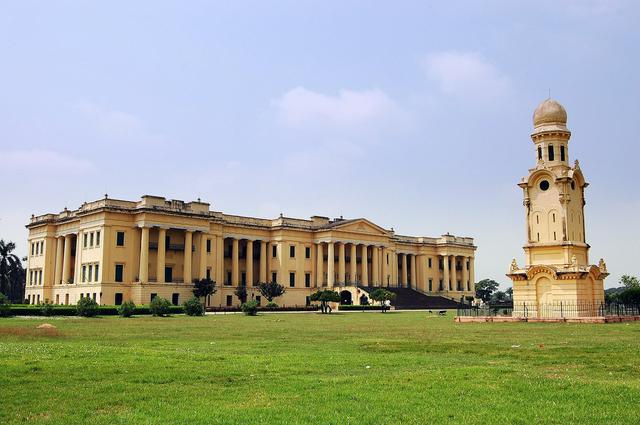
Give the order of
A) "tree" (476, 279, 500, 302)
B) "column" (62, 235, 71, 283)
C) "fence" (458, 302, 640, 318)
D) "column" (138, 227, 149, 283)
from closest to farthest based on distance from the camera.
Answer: "fence" (458, 302, 640, 318) → "column" (138, 227, 149, 283) → "column" (62, 235, 71, 283) → "tree" (476, 279, 500, 302)

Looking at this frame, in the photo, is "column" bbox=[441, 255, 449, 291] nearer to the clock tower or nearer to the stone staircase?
the stone staircase

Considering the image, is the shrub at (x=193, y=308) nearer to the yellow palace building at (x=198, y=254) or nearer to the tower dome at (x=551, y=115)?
the yellow palace building at (x=198, y=254)

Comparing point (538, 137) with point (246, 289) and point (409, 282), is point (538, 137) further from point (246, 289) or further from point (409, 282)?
point (409, 282)

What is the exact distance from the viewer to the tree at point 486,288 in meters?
135

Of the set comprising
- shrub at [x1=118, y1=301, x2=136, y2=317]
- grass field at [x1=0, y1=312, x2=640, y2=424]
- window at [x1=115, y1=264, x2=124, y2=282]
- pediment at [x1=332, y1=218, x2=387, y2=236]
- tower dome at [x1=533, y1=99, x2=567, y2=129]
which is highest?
tower dome at [x1=533, y1=99, x2=567, y2=129]

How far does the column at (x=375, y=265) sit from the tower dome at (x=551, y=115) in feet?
173

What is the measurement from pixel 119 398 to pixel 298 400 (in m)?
3.25

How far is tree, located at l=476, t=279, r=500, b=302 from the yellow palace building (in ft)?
99.3

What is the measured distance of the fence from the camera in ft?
129

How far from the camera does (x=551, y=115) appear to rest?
44125 mm

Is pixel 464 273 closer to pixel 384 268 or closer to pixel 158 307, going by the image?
pixel 384 268

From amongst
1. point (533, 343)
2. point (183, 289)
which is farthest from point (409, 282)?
point (533, 343)

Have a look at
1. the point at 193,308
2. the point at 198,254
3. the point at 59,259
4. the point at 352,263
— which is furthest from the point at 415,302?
the point at 59,259

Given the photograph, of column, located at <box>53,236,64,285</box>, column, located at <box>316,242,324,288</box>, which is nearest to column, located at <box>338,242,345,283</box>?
column, located at <box>316,242,324,288</box>
